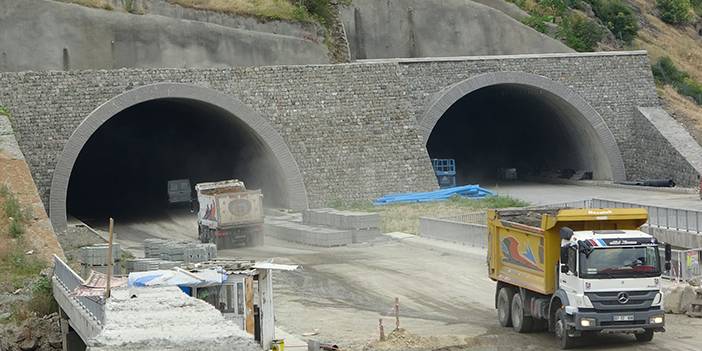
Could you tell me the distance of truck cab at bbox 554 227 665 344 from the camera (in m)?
24.5

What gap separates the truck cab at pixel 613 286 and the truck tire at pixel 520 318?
2.03 meters

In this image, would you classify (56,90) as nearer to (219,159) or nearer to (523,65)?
(219,159)

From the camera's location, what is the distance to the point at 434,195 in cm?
5175

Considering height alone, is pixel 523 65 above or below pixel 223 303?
above

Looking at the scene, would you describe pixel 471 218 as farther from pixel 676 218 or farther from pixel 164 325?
pixel 164 325

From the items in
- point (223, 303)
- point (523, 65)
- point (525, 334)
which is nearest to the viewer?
point (223, 303)

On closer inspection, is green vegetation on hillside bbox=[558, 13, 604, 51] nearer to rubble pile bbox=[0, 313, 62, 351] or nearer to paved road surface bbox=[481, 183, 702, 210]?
paved road surface bbox=[481, 183, 702, 210]

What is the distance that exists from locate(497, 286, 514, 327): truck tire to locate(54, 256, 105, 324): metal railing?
857cm

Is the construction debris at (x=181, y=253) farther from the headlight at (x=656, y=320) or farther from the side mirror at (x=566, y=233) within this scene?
the headlight at (x=656, y=320)

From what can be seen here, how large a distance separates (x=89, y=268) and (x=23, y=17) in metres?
20.5

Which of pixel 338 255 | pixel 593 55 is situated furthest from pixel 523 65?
pixel 338 255

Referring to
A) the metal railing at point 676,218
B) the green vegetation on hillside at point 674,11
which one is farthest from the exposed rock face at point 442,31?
the metal railing at point 676,218

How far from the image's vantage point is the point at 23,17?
50844mm

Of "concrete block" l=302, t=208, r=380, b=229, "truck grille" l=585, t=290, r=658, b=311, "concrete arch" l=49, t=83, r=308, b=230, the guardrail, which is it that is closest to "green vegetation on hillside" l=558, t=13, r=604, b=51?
"concrete arch" l=49, t=83, r=308, b=230
